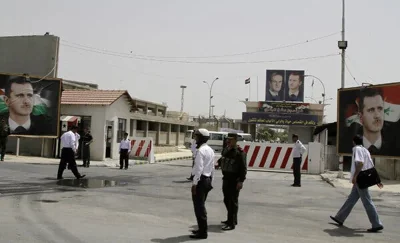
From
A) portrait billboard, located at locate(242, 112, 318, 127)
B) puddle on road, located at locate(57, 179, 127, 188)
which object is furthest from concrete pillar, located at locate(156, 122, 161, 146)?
puddle on road, located at locate(57, 179, 127, 188)

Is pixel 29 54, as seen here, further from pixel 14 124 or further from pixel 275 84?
pixel 275 84

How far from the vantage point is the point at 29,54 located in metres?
27.6

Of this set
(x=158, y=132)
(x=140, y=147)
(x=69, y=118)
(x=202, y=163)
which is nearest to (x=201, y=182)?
(x=202, y=163)

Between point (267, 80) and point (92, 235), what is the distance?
62.3 meters

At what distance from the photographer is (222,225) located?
8.05 metres

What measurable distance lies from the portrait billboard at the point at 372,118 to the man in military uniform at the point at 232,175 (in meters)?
13.2

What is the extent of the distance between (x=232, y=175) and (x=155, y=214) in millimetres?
2048

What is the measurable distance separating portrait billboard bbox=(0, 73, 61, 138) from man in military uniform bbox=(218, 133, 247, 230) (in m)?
18.7

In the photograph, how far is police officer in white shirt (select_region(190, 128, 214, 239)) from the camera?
6914mm

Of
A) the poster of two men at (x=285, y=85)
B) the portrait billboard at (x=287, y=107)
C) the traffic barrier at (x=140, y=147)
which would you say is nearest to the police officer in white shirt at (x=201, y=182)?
the traffic barrier at (x=140, y=147)

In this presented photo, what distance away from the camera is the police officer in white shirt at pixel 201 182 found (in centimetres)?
691

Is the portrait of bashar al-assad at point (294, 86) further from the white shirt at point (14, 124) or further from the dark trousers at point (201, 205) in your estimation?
the dark trousers at point (201, 205)

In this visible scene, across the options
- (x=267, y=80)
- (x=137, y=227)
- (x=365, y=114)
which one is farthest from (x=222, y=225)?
(x=267, y=80)

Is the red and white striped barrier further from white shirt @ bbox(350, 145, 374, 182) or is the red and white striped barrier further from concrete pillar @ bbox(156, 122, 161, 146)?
concrete pillar @ bbox(156, 122, 161, 146)
